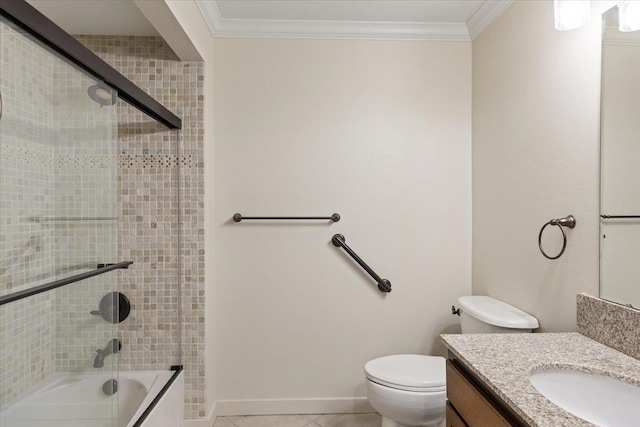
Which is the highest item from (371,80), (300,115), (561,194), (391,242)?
(371,80)

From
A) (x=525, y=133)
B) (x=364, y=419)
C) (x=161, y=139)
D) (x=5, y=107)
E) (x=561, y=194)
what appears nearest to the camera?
(x=5, y=107)

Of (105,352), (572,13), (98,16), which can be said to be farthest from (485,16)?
(105,352)

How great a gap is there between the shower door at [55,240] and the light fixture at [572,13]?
164 centimetres

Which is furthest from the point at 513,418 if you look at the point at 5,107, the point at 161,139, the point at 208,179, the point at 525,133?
the point at 161,139

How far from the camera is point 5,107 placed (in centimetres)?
109

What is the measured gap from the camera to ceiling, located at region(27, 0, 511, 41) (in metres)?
1.93

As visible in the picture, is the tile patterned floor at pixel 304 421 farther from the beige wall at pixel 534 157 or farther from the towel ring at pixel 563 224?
the towel ring at pixel 563 224

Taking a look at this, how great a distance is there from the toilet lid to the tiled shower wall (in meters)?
0.99

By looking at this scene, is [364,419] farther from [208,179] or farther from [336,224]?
[208,179]

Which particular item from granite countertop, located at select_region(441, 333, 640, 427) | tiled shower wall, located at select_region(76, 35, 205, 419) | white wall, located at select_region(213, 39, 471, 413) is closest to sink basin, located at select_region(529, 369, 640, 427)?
granite countertop, located at select_region(441, 333, 640, 427)

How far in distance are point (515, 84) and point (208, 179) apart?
1.68 m

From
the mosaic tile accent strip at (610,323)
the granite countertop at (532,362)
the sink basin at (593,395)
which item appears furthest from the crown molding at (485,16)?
the sink basin at (593,395)

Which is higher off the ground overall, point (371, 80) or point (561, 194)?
point (371, 80)

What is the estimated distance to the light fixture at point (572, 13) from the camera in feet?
4.31
